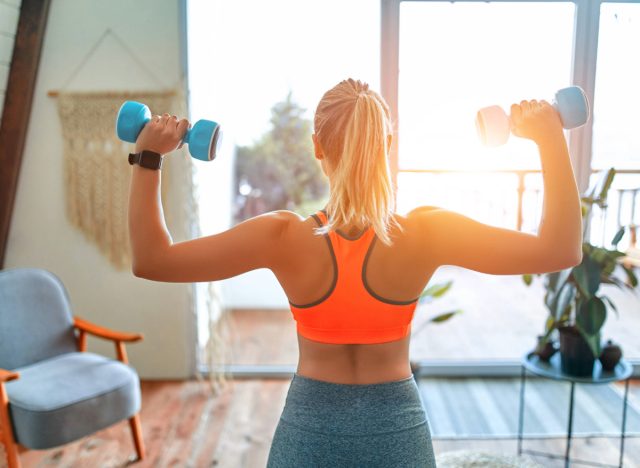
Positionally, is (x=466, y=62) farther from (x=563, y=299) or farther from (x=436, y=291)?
(x=563, y=299)

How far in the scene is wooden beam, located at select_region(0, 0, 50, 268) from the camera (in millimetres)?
2773

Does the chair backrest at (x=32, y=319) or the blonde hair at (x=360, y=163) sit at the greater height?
the blonde hair at (x=360, y=163)

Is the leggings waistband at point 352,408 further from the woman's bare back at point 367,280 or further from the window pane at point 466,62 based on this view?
the window pane at point 466,62

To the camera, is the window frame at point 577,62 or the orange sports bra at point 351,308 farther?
the window frame at point 577,62

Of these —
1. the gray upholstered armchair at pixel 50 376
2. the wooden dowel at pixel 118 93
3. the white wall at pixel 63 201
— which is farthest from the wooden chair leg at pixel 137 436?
the wooden dowel at pixel 118 93

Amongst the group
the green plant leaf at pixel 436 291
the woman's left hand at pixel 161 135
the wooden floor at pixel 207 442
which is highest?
the woman's left hand at pixel 161 135

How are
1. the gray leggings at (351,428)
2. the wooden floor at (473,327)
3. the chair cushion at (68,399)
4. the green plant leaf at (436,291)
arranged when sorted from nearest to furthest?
the gray leggings at (351,428) < the chair cushion at (68,399) < the green plant leaf at (436,291) < the wooden floor at (473,327)

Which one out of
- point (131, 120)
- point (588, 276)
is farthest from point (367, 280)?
point (588, 276)

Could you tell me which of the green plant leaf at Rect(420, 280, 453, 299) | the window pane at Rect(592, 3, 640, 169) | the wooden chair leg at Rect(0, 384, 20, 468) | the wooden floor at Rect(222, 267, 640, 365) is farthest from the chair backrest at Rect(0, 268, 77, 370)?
the window pane at Rect(592, 3, 640, 169)

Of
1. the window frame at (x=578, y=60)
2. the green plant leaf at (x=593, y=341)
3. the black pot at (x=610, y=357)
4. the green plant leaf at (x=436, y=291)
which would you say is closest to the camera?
the green plant leaf at (x=593, y=341)

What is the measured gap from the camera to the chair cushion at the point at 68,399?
203 centimetres

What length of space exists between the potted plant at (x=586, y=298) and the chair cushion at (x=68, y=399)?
165 centimetres

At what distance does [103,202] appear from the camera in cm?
305

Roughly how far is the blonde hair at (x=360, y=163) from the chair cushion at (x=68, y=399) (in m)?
1.54
